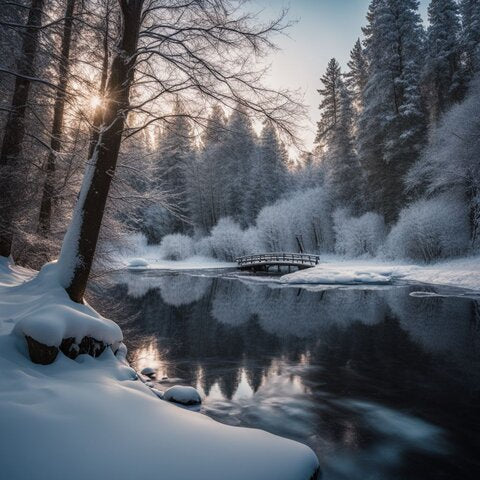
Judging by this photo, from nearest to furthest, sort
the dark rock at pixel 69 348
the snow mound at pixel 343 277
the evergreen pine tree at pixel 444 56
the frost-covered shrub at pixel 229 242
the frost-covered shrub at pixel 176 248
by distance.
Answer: the dark rock at pixel 69 348, the snow mound at pixel 343 277, the evergreen pine tree at pixel 444 56, the frost-covered shrub at pixel 229 242, the frost-covered shrub at pixel 176 248

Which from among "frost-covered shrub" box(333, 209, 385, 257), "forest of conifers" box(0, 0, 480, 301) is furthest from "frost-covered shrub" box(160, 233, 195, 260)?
"frost-covered shrub" box(333, 209, 385, 257)

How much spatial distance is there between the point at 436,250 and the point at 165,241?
27726mm

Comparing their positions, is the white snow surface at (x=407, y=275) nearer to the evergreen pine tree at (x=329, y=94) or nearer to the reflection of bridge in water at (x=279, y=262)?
the reflection of bridge in water at (x=279, y=262)

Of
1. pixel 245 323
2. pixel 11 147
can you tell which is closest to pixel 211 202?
pixel 245 323

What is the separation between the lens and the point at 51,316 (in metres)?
4.81

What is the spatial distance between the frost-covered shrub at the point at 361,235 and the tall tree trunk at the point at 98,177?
2955cm

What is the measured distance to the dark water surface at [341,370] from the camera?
191 inches

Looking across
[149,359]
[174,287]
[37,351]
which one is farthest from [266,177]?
[37,351]

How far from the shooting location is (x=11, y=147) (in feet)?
28.6

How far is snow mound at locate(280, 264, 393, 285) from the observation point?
22.4 meters

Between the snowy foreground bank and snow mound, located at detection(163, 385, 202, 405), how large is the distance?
1.28 m

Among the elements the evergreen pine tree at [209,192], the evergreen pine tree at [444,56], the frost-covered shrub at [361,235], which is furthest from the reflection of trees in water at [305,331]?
the evergreen pine tree at [209,192]

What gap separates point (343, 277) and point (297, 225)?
66.1ft

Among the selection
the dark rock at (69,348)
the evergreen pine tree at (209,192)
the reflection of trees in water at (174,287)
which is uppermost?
the evergreen pine tree at (209,192)
